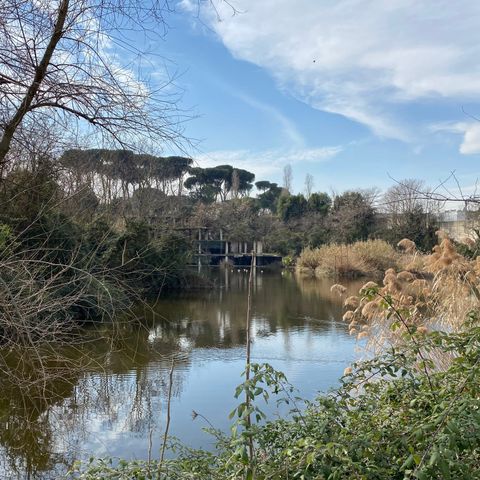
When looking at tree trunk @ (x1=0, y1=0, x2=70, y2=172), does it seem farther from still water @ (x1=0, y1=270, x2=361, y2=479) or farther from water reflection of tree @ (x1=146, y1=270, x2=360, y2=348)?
water reflection of tree @ (x1=146, y1=270, x2=360, y2=348)

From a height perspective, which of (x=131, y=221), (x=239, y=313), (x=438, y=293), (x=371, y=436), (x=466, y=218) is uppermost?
(x=131, y=221)

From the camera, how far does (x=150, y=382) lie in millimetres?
6352

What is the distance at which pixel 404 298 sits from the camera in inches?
193

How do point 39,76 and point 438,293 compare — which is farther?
point 438,293

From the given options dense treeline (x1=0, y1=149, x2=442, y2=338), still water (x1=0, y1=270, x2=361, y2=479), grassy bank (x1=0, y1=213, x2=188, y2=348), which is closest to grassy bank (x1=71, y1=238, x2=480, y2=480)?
still water (x1=0, y1=270, x2=361, y2=479)

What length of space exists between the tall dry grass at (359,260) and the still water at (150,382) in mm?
9412

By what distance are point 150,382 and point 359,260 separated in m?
16.0

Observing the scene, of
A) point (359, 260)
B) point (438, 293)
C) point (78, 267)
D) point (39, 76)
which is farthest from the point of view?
point (359, 260)

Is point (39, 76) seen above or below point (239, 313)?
above

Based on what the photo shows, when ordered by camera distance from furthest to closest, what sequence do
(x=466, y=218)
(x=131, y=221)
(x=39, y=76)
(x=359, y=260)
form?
(x=359, y=260) < (x=131, y=221) < (x=466, y=218) < (x=39, y=76)

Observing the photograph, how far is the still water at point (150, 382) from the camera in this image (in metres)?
4.43

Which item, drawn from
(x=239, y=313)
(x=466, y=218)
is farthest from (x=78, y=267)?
(x=239, y=313)

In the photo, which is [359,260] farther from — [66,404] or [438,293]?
[66,404]

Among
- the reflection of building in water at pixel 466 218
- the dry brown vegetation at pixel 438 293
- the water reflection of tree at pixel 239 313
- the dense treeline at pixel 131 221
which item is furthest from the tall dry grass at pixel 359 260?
the dry brown vegetation at pixel 438 293
